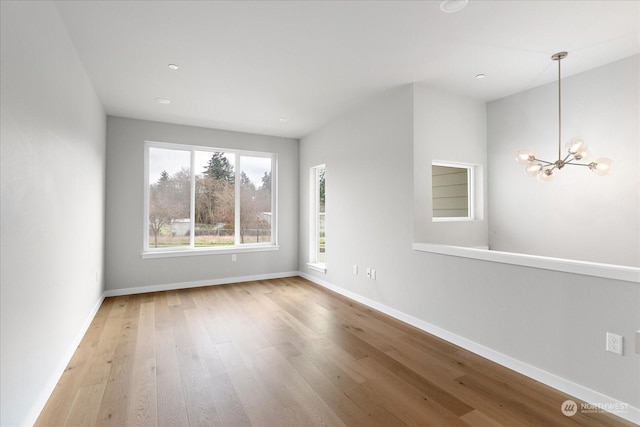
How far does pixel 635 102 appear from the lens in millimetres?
2906

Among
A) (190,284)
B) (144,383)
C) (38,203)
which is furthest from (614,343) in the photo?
(190,284)

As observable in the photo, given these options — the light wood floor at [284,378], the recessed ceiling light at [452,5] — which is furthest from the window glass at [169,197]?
the recessed ceiling light at [452,5]

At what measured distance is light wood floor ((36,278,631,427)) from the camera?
1908 mm

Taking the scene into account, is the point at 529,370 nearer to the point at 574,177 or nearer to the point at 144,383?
the point at 574,177

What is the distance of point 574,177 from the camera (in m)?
3.35

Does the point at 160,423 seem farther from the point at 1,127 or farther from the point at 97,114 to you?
the point at 97,114

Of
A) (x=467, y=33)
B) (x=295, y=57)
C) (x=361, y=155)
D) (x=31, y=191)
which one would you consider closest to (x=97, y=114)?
(x=31, y=191)

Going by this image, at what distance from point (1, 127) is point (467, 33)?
10.3 ft

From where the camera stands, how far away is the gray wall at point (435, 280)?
2059 millimetres

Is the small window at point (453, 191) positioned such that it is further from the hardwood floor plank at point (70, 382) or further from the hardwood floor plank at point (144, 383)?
the hardwood floor plank at point (70, 382)

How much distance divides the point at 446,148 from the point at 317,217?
2.70m

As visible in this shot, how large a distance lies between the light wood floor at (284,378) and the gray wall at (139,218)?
3.79ft

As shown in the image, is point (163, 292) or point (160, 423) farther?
point (163, 292)

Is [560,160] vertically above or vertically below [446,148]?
below
